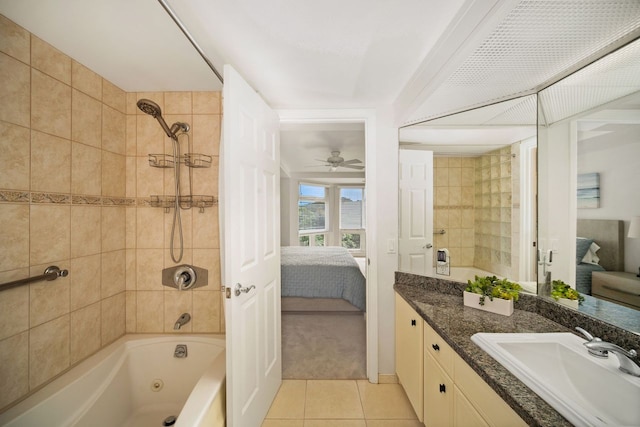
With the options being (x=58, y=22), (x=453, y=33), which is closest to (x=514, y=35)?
(x=453, y=33)

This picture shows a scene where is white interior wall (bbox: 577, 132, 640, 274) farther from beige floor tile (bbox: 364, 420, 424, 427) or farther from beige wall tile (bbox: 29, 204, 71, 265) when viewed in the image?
beige wall tile (bbox: 29, 204, 71, 265)

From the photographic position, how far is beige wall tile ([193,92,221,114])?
1.85 m

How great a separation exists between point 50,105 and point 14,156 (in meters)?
0.35

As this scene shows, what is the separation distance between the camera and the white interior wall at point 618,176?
954 mm

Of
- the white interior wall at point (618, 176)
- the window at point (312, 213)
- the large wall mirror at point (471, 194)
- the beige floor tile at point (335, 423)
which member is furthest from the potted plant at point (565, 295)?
the window at point (312, 213)

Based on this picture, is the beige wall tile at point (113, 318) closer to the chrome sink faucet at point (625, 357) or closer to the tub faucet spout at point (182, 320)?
the tub faucet spout at point (182, 320)

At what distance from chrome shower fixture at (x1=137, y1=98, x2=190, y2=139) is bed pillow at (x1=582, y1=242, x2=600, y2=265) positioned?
2445mm

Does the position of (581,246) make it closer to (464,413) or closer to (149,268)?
(464,413)

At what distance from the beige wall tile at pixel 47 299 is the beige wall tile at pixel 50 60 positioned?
3.59 ft

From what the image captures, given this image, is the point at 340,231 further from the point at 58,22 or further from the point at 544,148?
the point at 58,22

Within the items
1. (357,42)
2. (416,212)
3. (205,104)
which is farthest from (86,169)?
(416,212)

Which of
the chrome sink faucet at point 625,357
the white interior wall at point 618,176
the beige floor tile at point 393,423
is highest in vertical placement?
the white interior wall at point 618,176

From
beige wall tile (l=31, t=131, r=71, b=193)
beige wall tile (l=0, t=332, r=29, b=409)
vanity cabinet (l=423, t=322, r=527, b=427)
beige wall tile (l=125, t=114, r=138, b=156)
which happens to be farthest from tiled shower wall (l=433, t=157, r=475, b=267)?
beige wall tile (l=0, t=332, r=29, b=409)

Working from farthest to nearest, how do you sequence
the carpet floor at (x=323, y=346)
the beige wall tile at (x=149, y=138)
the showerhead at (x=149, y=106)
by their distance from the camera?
the carpet floor at (x=323, y=346) < the beige wall tile at (x=149, y=138) < the showerhead at (x=149, y=106)
